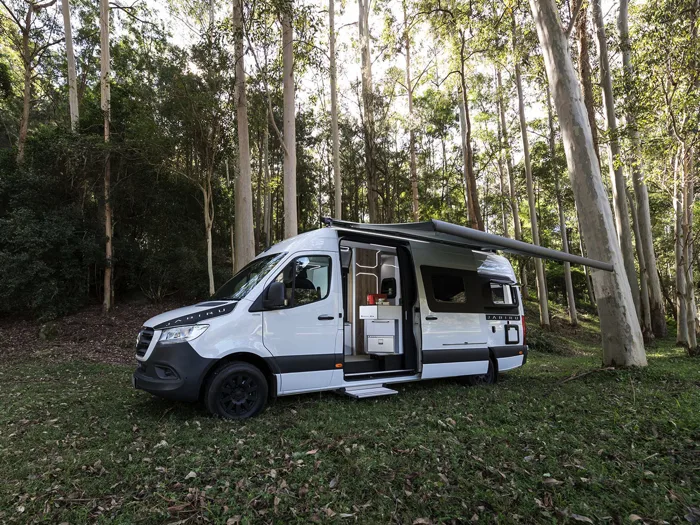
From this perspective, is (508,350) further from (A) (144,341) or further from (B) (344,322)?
(A) (144,341)

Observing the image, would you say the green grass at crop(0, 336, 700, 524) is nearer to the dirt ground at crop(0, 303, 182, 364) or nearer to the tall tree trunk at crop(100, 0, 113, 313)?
the dirt ground at crop(0, 303, 182, 364)

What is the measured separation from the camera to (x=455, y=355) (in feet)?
20.2

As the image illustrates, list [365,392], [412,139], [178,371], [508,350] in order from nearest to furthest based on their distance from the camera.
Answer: [178,371]
[365,392]
[508,350]
[412,139]

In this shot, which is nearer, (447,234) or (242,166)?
(447,234)

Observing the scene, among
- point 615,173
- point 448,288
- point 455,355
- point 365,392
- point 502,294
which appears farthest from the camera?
point 615,173

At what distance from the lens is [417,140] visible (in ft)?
68.8

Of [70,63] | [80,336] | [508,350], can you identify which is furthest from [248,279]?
[70,63]

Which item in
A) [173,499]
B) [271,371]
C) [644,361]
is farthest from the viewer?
Result: [644,361]

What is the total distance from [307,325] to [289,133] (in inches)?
274

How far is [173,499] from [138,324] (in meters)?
11.5

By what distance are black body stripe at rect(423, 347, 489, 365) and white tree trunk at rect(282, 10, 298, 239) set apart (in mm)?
5421

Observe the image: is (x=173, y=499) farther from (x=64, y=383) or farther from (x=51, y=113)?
(x=51, y=113)

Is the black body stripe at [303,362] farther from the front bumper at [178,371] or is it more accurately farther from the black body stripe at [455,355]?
the black body stripe at [455,355]

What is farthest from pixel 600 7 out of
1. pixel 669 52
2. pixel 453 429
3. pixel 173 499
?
pixel 173 499
